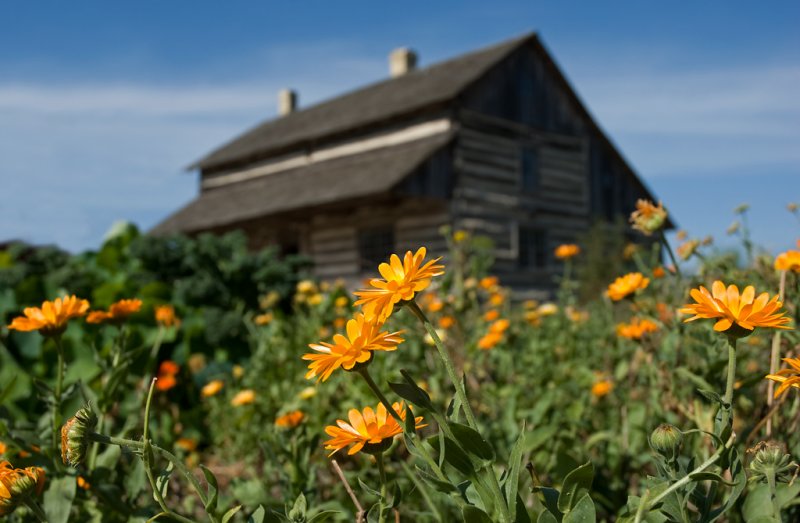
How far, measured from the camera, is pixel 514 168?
567 inches

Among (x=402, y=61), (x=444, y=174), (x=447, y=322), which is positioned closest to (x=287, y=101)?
(x=402, y=61)

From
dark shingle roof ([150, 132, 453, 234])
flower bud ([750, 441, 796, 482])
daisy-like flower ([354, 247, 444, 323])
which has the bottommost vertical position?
flower bud ([750, 441, 796, 482])

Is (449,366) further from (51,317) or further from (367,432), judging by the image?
(51,317)

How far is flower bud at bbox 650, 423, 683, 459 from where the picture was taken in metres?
0.95

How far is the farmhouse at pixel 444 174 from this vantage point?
1306 centimetres

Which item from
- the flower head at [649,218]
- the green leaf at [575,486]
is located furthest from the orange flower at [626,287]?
the green leaf at [575,486]

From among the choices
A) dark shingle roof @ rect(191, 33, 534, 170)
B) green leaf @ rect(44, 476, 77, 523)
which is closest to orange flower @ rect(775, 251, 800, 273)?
green leaf @ rect(44, 476, 77, 523)

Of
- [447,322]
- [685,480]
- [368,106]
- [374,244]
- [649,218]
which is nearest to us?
[685,480]

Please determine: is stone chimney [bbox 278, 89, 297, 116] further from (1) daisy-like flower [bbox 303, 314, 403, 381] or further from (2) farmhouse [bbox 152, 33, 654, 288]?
(1) daisy-like flower [bbox 303, 314, 403, 381]

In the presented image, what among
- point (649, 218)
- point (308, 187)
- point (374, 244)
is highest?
point (308, 187)

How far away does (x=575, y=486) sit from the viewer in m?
0.95

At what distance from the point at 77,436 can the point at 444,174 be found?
11996 mm

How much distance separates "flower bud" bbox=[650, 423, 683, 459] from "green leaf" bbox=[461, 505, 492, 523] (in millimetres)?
228

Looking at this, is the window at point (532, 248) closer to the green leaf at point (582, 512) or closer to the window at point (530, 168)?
the window at point (530, 168)
